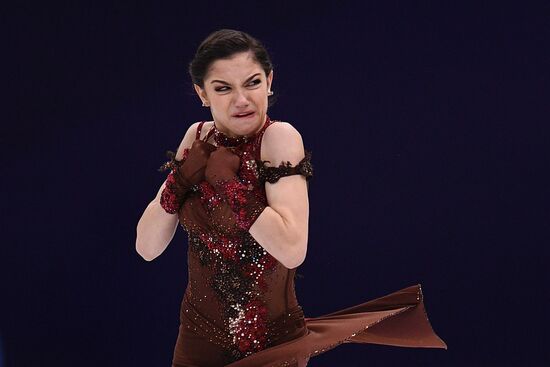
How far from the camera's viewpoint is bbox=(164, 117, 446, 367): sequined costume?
2506 mm

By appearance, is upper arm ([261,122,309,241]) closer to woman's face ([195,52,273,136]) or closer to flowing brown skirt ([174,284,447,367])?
woman's face ([195,52,273,136])

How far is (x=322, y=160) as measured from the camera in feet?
13.7

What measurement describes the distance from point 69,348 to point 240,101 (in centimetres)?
224

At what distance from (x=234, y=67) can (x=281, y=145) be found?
25cm

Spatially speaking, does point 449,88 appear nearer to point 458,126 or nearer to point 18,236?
point 458,126

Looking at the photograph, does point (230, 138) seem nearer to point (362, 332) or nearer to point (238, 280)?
point (238, 280)

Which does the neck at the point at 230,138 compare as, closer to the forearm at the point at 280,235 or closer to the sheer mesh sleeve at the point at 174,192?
the sheer mesh sleeve at the point at 174,192

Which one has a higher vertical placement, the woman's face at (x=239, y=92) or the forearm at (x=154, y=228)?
the woman's face at (x=239, y=92)

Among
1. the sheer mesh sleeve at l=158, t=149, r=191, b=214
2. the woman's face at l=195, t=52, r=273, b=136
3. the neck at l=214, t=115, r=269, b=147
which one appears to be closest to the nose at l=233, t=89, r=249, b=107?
the woman's face at l=195, t=52, r=273, b=136

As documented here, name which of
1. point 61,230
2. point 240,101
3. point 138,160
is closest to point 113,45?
point 138,160

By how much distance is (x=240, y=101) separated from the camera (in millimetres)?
2516

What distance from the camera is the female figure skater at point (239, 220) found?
2.44m

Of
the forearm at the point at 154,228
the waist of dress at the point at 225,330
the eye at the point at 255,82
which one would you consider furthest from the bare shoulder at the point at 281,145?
the waist of dress at the point at 225,330

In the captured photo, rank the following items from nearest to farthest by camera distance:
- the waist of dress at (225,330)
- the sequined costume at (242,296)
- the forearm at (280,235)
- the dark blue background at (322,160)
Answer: the forearm at (280,235)
the sequined costume at (242,296)
the waist of dress at (225,330)
the dark blue background at (322,160)
